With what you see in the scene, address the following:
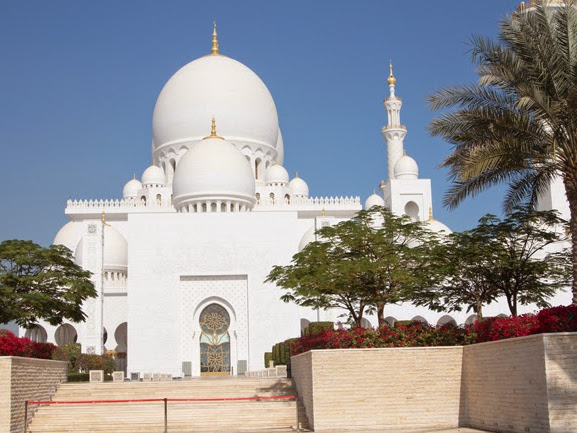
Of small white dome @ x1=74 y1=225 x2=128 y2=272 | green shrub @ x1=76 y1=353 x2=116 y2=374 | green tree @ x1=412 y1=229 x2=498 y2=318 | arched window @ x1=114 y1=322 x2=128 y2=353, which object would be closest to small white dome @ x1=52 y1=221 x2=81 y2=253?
small white dome @ x1=74 y1=225 x2=128 y2=272

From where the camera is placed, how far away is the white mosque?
26594mm

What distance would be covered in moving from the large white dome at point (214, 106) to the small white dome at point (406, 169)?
22.4ft

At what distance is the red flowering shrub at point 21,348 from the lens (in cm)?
1486

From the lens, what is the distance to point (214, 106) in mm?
36312

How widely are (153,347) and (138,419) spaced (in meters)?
12.1

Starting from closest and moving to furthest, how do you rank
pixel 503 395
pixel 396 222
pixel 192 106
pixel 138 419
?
pixel 503 395, pixel 138 419, pixel 396 222, pixel 192 106

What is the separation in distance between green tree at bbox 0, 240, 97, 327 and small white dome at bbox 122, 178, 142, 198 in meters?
21.1

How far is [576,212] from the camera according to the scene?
482 inches

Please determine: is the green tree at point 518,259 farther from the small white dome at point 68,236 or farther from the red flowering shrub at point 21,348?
the small white dome at point 68,236

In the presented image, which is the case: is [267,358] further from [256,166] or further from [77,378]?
[256,166]

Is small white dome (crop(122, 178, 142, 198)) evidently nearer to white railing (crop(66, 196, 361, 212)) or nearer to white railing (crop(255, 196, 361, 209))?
white railing (crop(66, 196, 361, 212))

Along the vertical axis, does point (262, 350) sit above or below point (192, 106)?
below

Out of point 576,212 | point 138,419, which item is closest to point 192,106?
point 138,419

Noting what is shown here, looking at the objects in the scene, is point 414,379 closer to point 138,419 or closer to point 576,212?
point 576,212
